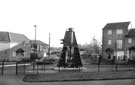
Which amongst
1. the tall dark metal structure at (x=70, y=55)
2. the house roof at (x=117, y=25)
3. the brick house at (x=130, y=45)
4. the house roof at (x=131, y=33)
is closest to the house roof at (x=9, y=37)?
the tall dark metal structure at (x=70, y=55)

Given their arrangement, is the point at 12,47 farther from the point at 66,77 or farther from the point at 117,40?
the point at 66,77

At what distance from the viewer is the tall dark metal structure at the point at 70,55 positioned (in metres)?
25.2

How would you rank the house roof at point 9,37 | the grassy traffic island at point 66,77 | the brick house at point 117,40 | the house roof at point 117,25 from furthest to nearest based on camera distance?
1. the house roof at point 117,25
2. the brick house at point 117,40
3. the house roof at point 9,37
4. the grassy traffic island at point 66,77

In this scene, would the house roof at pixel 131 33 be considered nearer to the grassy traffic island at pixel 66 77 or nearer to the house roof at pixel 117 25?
the house roof at pixel 117 25

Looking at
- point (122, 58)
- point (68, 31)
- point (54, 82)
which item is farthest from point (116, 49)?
point (54, 82)

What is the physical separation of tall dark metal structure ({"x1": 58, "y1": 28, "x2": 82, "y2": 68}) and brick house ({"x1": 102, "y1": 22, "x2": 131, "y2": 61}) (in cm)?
2141

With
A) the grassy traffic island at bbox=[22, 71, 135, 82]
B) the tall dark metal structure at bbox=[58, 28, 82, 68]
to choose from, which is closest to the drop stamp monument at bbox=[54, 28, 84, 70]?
the tall dark metal structure at bbox=[58, 28, 82, 68]

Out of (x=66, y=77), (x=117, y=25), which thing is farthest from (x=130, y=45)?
(x=66, y=77)

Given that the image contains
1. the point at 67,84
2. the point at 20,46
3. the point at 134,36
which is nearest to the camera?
the point at 67,84

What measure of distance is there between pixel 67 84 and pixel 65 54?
40.1 feet

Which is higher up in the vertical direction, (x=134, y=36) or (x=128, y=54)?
(x=134, y=36)

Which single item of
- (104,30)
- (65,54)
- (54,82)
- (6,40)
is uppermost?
(104,30)

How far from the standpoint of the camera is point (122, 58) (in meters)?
43.3

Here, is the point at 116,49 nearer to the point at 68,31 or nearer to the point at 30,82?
the point at 68,31
